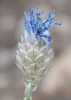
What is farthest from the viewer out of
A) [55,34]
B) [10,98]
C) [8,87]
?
[55,34]

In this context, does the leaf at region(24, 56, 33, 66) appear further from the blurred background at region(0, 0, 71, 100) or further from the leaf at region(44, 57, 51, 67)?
the blurred background at region(0, 0, 71, 100)

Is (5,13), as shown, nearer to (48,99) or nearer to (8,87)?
(8,87)

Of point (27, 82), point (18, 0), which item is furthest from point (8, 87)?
point (27, 82)

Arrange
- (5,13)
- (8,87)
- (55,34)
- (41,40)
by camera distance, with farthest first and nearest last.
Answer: (5,13) → (55,34) → (8,87) → (41,40)

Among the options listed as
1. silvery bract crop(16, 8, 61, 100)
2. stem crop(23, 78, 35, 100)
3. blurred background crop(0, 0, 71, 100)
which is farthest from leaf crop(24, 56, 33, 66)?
blurred background crop(0, 0, 71, 100)

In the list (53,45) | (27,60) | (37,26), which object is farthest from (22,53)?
(53,45)

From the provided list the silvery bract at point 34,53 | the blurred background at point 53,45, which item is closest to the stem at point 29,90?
the silvery bract at point 34,53

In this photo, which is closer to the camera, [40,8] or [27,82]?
[27,82]

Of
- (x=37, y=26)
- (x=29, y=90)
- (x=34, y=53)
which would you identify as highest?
(x=37, y=26)

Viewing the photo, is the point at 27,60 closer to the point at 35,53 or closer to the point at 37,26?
the point at 35,53
